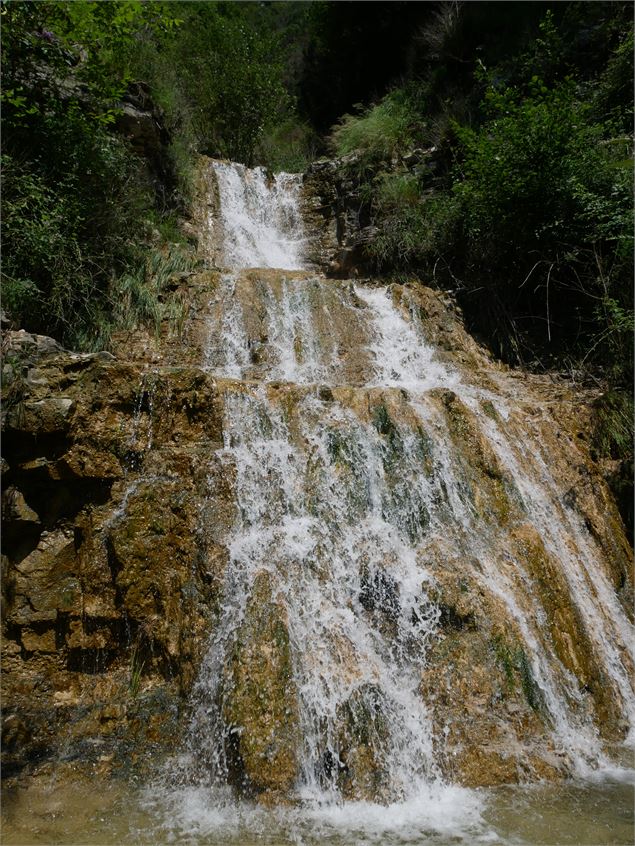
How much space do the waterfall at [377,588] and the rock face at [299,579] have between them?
2 cm

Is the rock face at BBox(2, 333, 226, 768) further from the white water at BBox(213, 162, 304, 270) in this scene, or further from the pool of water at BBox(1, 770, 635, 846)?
the white water at BBox(213, 162, 304, 270)

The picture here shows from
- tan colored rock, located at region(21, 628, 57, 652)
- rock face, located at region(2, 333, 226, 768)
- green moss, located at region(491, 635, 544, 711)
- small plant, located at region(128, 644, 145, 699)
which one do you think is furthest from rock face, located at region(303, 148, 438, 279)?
tan colored rock, located at region(21, 628, 57, 652)

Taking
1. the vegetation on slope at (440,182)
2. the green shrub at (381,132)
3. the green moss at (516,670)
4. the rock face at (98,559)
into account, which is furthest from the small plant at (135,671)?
the green shrub at (381,132)

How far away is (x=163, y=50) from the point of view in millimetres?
15367

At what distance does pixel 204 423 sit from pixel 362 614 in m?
2.28

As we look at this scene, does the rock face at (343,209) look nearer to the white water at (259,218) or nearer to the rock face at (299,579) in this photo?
the white water at (259,218)

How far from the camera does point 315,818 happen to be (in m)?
3.33

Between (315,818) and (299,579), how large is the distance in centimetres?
161

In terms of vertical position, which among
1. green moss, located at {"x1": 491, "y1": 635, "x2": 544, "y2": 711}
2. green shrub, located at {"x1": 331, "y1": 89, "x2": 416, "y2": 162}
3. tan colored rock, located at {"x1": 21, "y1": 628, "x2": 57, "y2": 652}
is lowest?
green moss, located at {"x1": 491, "y1": 635, "x2": 544, "y2": 711}

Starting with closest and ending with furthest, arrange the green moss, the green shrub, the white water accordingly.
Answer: the green moss, the white water, the green shrub

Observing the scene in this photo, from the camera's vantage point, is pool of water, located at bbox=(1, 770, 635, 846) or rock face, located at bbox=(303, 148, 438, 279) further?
rock face, located at bbox=(303, 148, 438, 279)

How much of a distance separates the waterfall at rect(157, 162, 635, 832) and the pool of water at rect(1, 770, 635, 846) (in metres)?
0.18

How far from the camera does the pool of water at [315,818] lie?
10.2 feet

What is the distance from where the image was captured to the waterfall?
12.2 feet
